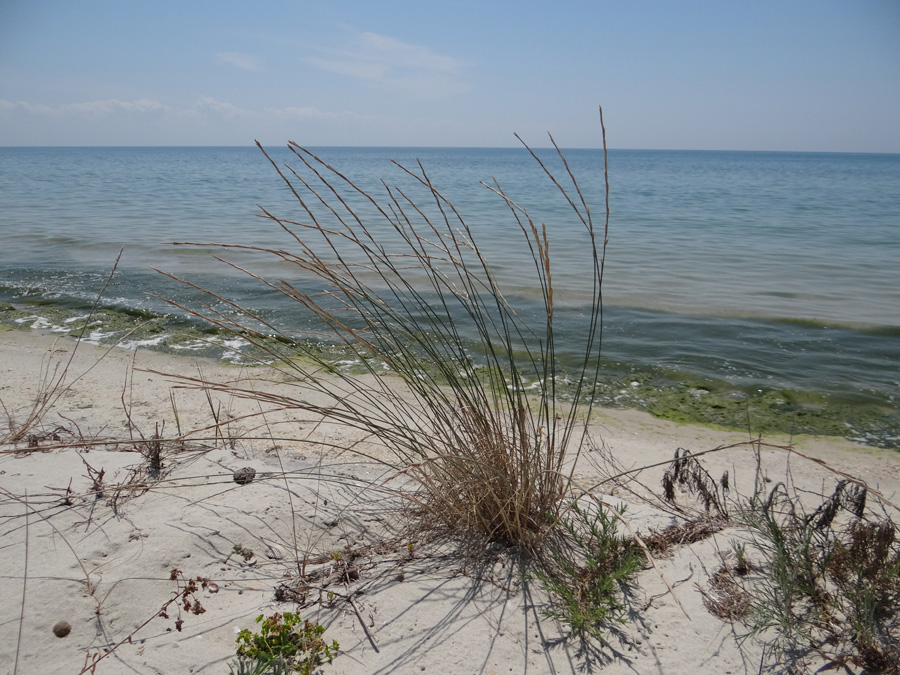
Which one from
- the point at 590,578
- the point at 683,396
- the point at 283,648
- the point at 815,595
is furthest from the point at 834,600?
the point at 683,396

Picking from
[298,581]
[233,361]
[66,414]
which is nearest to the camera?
[298,581]

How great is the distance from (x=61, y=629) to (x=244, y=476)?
1.03 metres

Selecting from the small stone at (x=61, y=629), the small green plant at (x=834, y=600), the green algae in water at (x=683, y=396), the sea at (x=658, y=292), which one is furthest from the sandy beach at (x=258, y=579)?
the green algae in water at (x=683, y=396)

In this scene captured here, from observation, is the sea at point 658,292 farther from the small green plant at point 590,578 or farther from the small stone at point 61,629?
the small green plant at point 590,578

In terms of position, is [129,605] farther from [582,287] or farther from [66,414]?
[582,287]

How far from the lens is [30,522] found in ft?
7.32

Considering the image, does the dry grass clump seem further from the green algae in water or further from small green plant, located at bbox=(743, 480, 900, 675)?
the green algae in water

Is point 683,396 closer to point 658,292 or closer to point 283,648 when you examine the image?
point 658,292

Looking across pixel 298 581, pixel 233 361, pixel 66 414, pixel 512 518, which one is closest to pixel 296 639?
pixel 298 581

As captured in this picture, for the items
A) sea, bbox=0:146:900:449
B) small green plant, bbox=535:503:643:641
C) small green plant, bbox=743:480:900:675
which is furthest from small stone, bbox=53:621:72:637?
small green plant, bbox=743:480:900:675

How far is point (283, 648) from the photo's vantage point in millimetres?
1651

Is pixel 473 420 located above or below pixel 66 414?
above

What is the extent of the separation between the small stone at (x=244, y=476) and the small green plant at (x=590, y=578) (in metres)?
1.40

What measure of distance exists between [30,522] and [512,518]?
1825 millimetres
